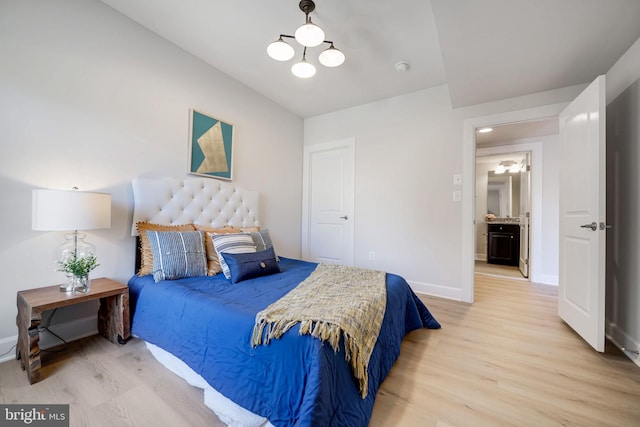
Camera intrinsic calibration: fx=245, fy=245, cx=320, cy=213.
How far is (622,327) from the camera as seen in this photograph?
6.21 ft

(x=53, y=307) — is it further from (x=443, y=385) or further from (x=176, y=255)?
(x=443, y=385)

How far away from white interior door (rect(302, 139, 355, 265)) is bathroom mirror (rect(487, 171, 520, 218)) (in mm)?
3974

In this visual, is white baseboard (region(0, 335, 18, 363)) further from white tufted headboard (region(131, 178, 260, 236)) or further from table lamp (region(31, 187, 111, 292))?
white tufted headboard (region(131, 178, 260, 236))

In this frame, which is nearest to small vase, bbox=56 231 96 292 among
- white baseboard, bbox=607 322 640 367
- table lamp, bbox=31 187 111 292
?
table lamp, bbox=31 187 111 292

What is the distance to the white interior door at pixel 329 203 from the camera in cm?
374

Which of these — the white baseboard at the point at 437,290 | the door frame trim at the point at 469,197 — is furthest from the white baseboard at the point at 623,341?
the white baseboard at the point at 437,290

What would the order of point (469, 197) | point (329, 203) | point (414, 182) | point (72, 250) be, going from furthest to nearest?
point (329, 203)
point (414, 182)
point (469, 197)
point (72, 250)

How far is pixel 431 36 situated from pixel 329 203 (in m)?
2.40

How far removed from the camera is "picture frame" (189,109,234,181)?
2594 mm

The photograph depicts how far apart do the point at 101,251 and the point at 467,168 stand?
371 centimetres

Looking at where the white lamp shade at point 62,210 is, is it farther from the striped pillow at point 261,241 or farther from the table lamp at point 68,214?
the striped pillow at point 261,241

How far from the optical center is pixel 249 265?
2021 mm

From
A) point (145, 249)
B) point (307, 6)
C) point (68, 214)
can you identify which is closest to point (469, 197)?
point (307, 6)

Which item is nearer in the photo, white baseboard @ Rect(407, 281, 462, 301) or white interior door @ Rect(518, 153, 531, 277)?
white baseboard @ Rect(407, 281, 462, 301)
